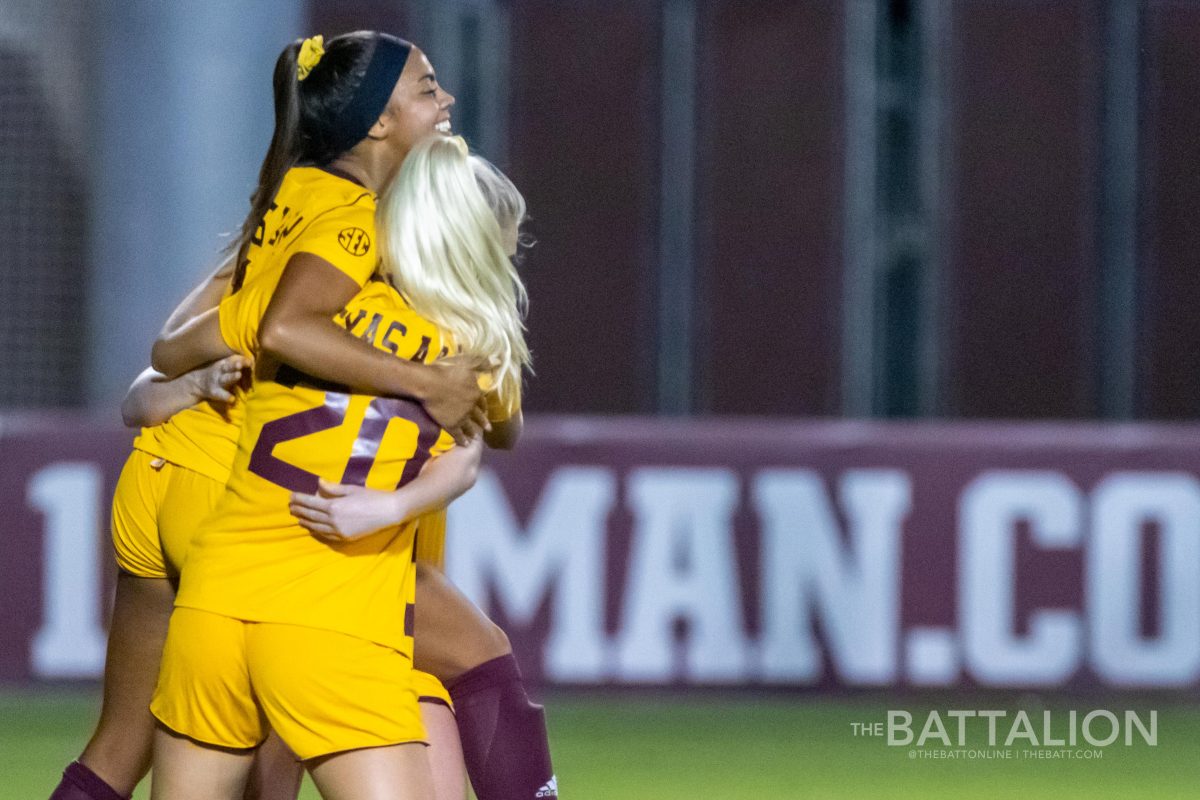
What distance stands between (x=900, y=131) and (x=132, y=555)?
9.78 m

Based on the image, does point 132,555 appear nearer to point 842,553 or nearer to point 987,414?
point 842,553

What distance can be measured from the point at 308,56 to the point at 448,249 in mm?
595

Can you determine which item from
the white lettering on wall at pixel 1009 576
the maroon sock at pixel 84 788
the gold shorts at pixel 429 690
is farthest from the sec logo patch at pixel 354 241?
the white lettering on wall at pixel 1009 576

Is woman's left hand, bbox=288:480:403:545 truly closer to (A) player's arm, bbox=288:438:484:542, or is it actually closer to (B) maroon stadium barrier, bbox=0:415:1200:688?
(A) player's arm, bbox=288:438:484:542

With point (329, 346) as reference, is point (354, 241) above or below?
above

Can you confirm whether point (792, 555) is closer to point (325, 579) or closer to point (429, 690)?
point (429, 690)

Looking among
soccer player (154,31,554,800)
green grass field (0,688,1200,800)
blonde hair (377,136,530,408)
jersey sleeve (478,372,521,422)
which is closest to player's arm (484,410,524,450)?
jersey sleeve (478,372,521,422)

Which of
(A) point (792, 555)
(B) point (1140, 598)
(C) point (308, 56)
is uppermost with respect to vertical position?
(C) point (308, 56)

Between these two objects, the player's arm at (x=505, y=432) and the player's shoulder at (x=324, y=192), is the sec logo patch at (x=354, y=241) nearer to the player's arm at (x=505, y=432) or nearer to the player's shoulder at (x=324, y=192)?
the player's shoulder at (x=324, y=192)

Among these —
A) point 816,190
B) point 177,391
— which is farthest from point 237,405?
point 816,190

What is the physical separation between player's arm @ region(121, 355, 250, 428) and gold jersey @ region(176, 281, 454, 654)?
10.7 inches

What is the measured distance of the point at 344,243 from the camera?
120 inches

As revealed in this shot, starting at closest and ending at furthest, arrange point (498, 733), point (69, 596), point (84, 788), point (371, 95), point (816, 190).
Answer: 1. point (371, 95)
2. point (84, 788)
3. point (498, 733)
4. point (69, 596)
5. point (816, 190)

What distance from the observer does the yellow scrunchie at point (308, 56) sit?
338 centimetres
